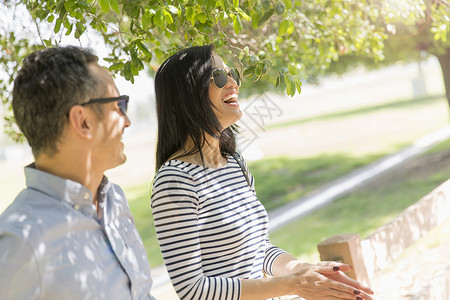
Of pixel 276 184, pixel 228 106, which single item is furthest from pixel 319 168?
pixel 228 106

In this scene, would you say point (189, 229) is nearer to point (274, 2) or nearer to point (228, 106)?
point (228, 106)

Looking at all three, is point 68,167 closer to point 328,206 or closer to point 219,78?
point 219,78

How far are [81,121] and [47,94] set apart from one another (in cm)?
12

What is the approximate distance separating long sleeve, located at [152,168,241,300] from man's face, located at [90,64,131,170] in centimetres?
39

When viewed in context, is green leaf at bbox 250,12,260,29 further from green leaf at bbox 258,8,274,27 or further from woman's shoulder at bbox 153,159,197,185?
woman's shoulder at bbox 153,159,197,185

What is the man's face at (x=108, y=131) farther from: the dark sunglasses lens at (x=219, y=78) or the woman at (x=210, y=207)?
the dark sunglasses lens at (x=219, y=78)

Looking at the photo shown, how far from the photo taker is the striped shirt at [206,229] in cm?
205

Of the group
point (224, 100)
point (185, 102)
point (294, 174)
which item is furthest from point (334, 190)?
point (185, 102)

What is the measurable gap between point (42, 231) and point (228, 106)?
1153mm

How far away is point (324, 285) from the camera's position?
2066mm

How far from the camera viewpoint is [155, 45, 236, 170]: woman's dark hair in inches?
92.4

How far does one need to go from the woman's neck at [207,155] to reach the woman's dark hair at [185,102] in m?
0.02

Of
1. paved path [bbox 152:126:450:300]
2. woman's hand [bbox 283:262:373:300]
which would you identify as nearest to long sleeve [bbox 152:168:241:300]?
woman's hand [bbox 283:262:373:300]

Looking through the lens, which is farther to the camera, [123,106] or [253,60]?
[253,60]
